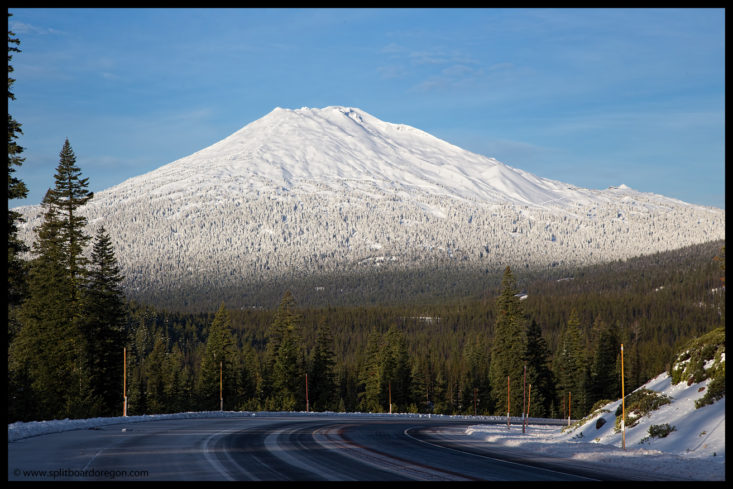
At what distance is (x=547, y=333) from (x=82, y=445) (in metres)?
162

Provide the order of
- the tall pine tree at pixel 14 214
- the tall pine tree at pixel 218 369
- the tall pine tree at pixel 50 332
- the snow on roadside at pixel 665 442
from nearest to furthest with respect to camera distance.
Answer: the snow on roadside at pixel 665 442, the tall pine tree at pixel 14 214, the tall pine tree at pixel 50 332, the tall pine tree at pixel 218 369

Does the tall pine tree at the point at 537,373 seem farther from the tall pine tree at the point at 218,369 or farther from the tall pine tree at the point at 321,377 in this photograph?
the tall pine tree at the point at 218,369

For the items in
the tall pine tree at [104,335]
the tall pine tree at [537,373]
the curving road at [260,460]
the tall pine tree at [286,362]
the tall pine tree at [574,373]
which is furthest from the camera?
the tall pine tree at [574,373]

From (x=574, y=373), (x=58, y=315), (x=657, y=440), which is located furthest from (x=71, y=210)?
(x=574, y=373)

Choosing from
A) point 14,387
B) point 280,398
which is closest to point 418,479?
point 14,387

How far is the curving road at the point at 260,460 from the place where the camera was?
43.5 ft

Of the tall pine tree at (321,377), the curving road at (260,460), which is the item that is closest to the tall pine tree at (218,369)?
the tall pine tree at (321,377)

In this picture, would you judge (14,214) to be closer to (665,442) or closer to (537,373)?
(665,442)

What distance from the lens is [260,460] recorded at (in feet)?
51.0

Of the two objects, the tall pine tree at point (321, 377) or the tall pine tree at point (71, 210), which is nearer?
the tall pine tree at point (71, 210)

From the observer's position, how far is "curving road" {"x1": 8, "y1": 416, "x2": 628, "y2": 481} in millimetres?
13266

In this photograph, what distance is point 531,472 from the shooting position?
1454 cm

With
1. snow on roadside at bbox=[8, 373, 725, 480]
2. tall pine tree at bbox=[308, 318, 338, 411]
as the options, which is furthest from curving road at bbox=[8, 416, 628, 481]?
tall pine tree at bbox=[308, 318, 338, 411]

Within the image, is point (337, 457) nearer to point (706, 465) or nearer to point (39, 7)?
point (706, 465)
